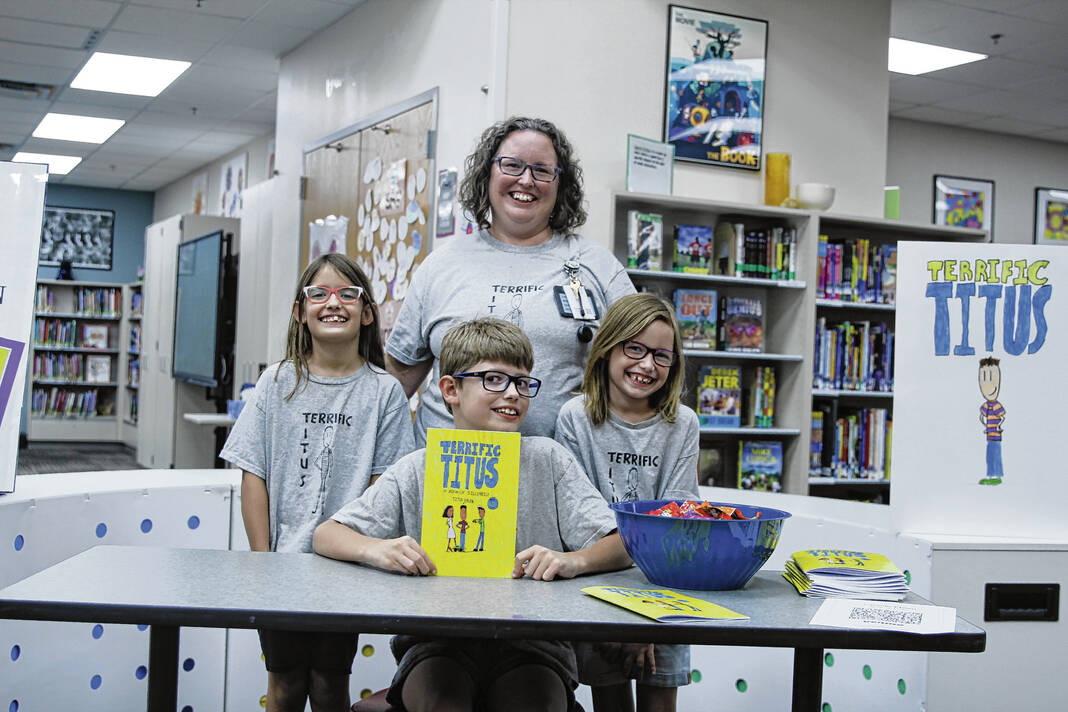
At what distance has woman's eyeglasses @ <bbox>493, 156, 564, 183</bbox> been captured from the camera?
2148mm

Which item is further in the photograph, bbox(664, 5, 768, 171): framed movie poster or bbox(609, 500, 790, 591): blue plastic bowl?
bbox(664, 5, 768, 171): framed movie poster

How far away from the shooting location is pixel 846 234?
4512 millimetres

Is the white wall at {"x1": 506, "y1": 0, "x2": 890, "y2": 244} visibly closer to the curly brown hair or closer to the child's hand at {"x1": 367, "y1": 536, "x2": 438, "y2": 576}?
the curly brown hair

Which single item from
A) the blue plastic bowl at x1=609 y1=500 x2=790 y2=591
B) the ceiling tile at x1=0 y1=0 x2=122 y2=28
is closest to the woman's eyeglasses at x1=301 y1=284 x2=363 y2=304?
the blue plastic bowl at x1=609 y1=500 x2=790 y2=591

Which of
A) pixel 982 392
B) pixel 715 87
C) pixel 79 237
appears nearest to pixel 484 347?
pixel 982 392

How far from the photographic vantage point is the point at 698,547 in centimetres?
148

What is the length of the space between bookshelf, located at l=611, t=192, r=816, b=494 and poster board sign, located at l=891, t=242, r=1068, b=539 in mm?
1803

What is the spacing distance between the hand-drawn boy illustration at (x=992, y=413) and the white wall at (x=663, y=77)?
1.91 meters

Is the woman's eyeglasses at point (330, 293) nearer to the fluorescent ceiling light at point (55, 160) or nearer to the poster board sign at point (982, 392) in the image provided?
the poster board sign at point (982, 392)

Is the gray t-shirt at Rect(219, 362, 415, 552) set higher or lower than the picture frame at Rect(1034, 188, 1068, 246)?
lower

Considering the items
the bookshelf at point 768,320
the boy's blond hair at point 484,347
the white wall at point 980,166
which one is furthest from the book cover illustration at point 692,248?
the white wall at point 980,166

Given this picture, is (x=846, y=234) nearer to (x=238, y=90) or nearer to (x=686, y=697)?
(x=686, y=697)

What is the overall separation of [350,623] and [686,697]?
1344mm

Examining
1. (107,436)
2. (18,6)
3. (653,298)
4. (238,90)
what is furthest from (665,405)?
(107,436)
